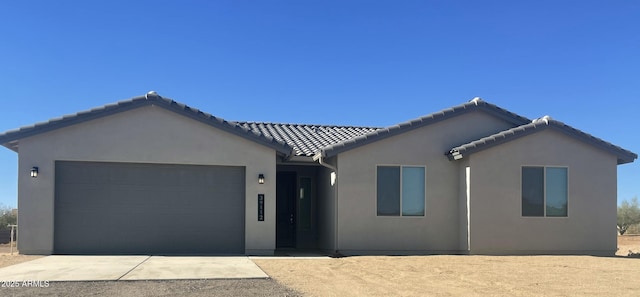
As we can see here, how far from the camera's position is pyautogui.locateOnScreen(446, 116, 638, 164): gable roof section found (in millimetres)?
15000

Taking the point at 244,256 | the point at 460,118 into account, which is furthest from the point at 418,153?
Answer: the point at 244,256

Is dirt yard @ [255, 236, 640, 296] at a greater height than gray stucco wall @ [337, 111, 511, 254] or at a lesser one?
lesser

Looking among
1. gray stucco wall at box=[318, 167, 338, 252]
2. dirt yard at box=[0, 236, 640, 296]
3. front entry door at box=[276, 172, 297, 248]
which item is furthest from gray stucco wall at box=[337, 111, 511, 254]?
front entry door at box=[276, 172, 297, 248]

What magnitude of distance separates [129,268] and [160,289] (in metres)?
2.64

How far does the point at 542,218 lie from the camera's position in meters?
15.4

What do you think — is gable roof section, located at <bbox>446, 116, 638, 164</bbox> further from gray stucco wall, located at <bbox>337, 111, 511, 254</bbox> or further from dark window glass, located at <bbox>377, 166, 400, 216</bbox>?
dark window glass, located at <bbox>377, 166, 400, 216</bbox>

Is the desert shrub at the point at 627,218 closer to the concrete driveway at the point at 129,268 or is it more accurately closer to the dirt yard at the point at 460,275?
the dirt yard at the point at 460,275

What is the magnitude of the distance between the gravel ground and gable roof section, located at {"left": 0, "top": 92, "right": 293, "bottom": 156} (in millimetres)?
5681

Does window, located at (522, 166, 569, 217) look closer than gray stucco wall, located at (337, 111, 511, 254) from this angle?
No

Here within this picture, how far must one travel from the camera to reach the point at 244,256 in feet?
46.5

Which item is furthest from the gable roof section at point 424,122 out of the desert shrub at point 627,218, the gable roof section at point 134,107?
the desert shrub at point 627,218

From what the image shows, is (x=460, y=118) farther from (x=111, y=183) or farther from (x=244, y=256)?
(x=111, y=183)

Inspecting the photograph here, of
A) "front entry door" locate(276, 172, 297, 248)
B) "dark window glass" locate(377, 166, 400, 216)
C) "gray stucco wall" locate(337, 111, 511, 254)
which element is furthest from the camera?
"front entry door" locate(276, 172, 297, 248)

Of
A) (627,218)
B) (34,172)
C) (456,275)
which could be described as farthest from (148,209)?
(627,218)
